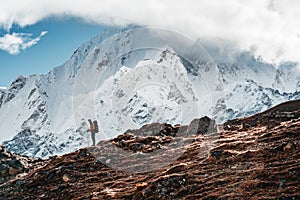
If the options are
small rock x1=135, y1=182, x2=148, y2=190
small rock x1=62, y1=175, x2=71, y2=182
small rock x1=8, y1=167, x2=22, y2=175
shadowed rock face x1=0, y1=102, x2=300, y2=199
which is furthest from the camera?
small rock x1=8, y1=167, x2=22, y2=175

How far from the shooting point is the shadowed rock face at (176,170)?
110ft

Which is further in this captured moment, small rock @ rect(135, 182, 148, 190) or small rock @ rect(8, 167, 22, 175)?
small rock @ rect(8, 167, 22, 175)

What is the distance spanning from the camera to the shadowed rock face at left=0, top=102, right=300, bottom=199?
3341 cm

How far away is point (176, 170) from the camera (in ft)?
137

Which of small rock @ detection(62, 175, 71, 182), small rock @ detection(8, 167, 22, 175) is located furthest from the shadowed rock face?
small rock @ detection(8, 167, 22, 175)

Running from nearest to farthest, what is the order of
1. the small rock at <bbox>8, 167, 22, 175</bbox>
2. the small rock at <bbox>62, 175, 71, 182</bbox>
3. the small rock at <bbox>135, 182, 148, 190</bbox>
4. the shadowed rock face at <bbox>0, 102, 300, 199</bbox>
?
the shadowed rock face at <bbox>0, 102, 300, 199</bbox>, the small rock at <bbox>135, 182, 148, 190</bbox>, the small rock at <bbox>62, 175, 71, 182</bbox>, the small rock at <bbox>8, 167, 22, 175</bbox>

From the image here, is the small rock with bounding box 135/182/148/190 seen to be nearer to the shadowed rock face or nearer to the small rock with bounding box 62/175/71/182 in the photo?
the shadowed rock face

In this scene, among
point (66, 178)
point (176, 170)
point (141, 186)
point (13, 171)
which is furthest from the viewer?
point (13, 171)

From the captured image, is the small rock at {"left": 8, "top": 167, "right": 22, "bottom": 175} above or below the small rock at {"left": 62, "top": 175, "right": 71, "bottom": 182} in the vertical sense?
above

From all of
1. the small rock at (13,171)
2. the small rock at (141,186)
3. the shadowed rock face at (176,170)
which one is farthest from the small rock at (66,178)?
the small rock at (141,186)

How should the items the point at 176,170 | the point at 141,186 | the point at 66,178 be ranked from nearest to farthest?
the point at 141,186, the point at 176,170, the point at 66,178

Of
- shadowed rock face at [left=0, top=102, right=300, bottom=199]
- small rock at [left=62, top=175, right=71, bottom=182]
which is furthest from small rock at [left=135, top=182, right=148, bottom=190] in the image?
small rock at [left=62, top=175, right=71, bottom=182]

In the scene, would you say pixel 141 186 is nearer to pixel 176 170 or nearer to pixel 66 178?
pixel 176 170

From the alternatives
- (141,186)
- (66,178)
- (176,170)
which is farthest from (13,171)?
(176,170)
